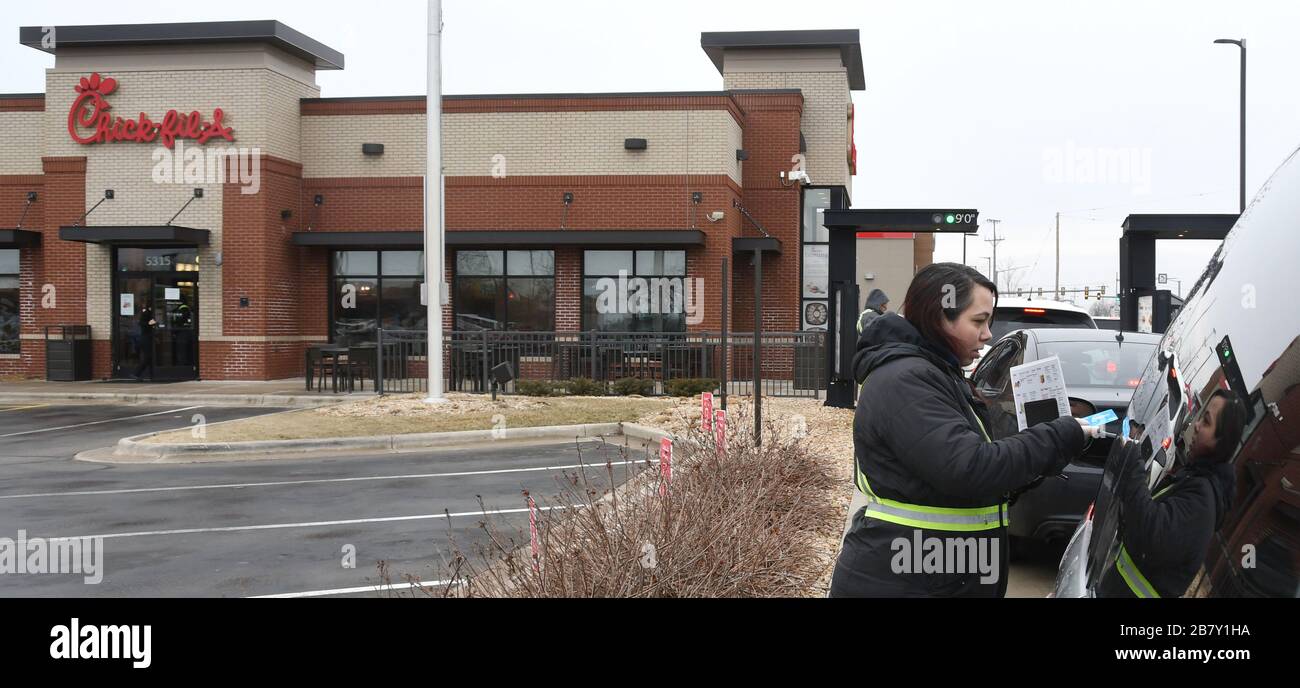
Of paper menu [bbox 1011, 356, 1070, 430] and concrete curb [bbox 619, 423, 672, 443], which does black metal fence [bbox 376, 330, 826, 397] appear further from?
paper menu [bbox 1011, 356, 1070, 430]

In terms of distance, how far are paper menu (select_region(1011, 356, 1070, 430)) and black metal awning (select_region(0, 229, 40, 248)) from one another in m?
26.5

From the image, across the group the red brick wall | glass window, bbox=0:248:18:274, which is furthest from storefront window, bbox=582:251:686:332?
glass window, bbox=0:248:18:274

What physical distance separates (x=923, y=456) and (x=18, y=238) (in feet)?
88.1

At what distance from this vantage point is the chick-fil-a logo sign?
79.6 feet

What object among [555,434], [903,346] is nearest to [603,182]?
[555,434]

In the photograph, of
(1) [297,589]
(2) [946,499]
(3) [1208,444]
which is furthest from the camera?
(1) [297,589]

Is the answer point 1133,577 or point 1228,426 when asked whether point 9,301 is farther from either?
point 1228,426

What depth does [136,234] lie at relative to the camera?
2352 cm

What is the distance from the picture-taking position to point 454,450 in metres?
14.1

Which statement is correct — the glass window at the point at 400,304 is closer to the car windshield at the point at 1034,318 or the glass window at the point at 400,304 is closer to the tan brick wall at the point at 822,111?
the tan brick wall at the point at 822,111

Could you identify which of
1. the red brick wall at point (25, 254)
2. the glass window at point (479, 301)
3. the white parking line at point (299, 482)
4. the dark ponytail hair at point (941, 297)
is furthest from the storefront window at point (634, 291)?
the dark ponytail hair at point (941, 297)

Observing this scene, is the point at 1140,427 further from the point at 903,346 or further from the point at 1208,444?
the point at 903,346

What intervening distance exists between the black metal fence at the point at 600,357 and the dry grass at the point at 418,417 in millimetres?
2782
